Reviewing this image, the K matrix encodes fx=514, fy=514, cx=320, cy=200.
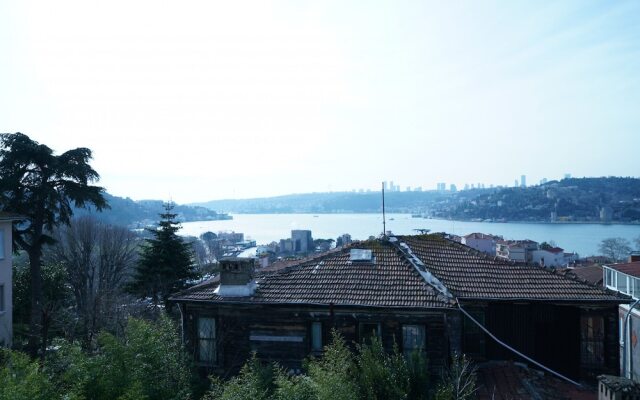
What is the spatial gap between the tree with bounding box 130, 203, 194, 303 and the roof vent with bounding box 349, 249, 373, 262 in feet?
54.4

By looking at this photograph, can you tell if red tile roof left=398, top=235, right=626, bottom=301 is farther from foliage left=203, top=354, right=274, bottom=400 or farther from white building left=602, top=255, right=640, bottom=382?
white building left=602, top=255, right=640, bottom=382

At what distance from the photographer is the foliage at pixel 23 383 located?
7944mm

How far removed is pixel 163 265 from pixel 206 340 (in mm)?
16172

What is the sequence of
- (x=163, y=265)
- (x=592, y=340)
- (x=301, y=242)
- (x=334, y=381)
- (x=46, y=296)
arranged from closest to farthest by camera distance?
(x=334, y=381) → (x=592, y=340) → (x=46, y=296) → (x=163, y=265) → (x=301, y=242)

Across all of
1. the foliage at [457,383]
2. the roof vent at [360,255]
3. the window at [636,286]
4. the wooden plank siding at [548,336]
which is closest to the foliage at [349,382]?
the foliage at [457,383]

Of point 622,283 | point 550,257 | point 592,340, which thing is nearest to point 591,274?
point 622,283

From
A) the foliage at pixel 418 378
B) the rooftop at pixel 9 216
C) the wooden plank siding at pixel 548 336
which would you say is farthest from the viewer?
the rooftop at pixel 9 216

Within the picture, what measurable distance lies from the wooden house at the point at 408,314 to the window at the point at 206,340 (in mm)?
27

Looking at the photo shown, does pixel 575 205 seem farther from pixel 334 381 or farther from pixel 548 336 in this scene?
pixel 334 381

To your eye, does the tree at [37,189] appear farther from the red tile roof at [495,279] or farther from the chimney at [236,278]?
the red tile roof at [495,279]

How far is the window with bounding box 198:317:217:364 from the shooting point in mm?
13781

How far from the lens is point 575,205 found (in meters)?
178

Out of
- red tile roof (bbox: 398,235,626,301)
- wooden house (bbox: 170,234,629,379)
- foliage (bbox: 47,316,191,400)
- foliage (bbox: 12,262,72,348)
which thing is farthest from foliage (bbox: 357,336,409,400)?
foliage (bbox: 12,262,72,348)

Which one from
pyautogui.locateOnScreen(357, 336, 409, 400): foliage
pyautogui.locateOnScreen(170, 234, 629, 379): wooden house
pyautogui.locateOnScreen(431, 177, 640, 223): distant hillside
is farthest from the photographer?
pyautogui.locateOnScreen(431, 177, 640, 223): distant hillside
